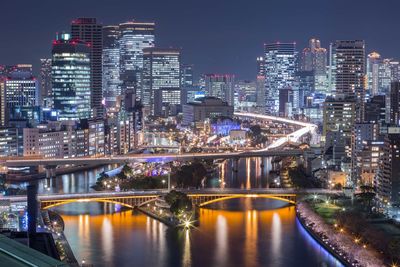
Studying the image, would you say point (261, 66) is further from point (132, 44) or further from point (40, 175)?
point (40, 175)

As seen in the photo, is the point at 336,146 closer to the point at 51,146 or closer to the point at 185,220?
the point at 51,146

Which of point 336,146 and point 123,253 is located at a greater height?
point 336,146

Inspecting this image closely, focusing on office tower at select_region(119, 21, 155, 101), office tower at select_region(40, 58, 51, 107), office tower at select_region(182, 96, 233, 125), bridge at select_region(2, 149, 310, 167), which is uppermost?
office tower at select_region(119, 21, 155, 101)

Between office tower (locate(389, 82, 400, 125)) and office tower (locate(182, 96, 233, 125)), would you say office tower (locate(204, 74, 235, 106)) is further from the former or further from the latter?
office tower (locate(389, 82, 400, 125))

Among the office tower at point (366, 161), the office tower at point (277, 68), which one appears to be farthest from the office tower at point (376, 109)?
the office tower at point (277, 68)

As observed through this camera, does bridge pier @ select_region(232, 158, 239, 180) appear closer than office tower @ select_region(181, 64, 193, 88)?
Yes

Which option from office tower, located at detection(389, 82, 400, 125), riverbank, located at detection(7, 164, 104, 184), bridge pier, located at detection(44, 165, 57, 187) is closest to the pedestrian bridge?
riverbank, located at detection(7, 164, 104, 184)

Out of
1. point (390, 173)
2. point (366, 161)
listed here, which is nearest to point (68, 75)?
point (366, 161)

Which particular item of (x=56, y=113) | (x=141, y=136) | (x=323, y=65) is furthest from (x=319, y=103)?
(x=56, y=113)
